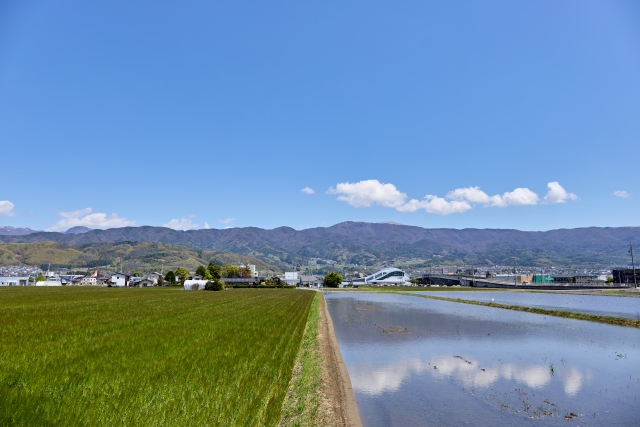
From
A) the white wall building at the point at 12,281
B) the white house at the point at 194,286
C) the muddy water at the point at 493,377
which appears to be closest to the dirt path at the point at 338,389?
the muddy water at the point at 493,377

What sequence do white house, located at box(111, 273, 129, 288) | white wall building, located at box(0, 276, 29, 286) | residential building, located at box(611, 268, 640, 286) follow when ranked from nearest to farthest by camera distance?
1. white wall building, located at box(0, 276, 29, 286)
2. white house, located at box(111, 273, 129, 288)
3. residential building, located at box(611, 268, 640, 286)

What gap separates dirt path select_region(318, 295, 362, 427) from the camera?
10.6 m

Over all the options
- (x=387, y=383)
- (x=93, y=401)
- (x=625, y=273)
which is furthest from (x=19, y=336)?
(x=625, y=273)

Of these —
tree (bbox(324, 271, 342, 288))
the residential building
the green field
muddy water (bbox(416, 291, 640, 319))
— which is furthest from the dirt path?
the residential building

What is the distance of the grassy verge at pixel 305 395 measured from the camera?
1032 cm

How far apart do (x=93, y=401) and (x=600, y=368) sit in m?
21.4

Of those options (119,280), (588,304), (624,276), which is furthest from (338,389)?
(624,276)

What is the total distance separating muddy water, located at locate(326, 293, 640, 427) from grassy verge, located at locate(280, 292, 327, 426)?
1470mm

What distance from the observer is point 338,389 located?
13469mm

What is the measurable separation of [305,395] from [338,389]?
1.57 metres

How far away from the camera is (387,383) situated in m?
14.7

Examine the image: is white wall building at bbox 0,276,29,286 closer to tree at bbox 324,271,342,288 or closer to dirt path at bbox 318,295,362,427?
tree at bbox 324,271,342,288

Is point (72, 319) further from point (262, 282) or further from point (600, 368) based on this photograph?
point (262, 282)

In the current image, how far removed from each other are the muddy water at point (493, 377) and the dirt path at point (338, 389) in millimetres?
397
